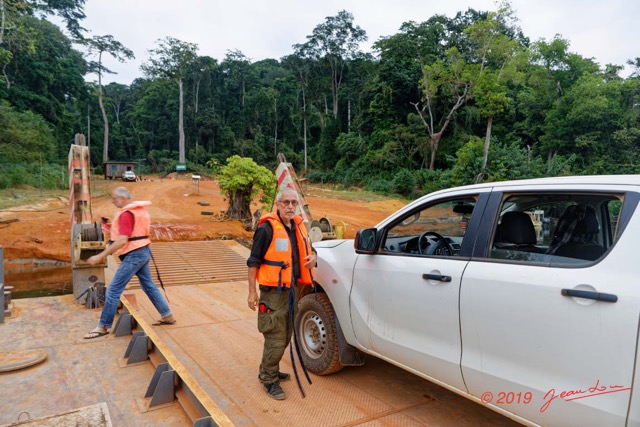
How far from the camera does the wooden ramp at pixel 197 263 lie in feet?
28.5

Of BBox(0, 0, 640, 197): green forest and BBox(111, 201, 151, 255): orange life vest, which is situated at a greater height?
BBox(0, 0, 640, 197): green forest

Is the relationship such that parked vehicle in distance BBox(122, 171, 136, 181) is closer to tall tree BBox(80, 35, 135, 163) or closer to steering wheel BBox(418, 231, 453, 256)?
tall tree BBox(80, 35, 135, 163)

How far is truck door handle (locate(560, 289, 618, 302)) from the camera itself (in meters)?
1.98

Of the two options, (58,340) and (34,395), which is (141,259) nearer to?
(58,340)

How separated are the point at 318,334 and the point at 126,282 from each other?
2371mm

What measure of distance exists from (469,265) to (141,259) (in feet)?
12.5

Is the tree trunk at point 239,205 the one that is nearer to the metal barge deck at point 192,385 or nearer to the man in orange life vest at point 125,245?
the metal barge deck at point 192,385

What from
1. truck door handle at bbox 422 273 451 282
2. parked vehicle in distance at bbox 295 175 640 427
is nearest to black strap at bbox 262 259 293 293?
parked vehicle in distance at bbox 295 175 640 427

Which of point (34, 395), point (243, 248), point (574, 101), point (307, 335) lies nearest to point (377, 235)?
point (307, 335)

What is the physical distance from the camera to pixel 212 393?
366 cm

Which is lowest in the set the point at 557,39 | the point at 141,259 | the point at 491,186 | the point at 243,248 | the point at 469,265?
the point at 243,248

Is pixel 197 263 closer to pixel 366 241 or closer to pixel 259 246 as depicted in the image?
pixel 259 246

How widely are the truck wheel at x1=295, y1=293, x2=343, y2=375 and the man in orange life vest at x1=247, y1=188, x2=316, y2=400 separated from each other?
1.30 ft

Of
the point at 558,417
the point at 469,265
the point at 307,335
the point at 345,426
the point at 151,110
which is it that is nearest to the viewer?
the point at 558,417
